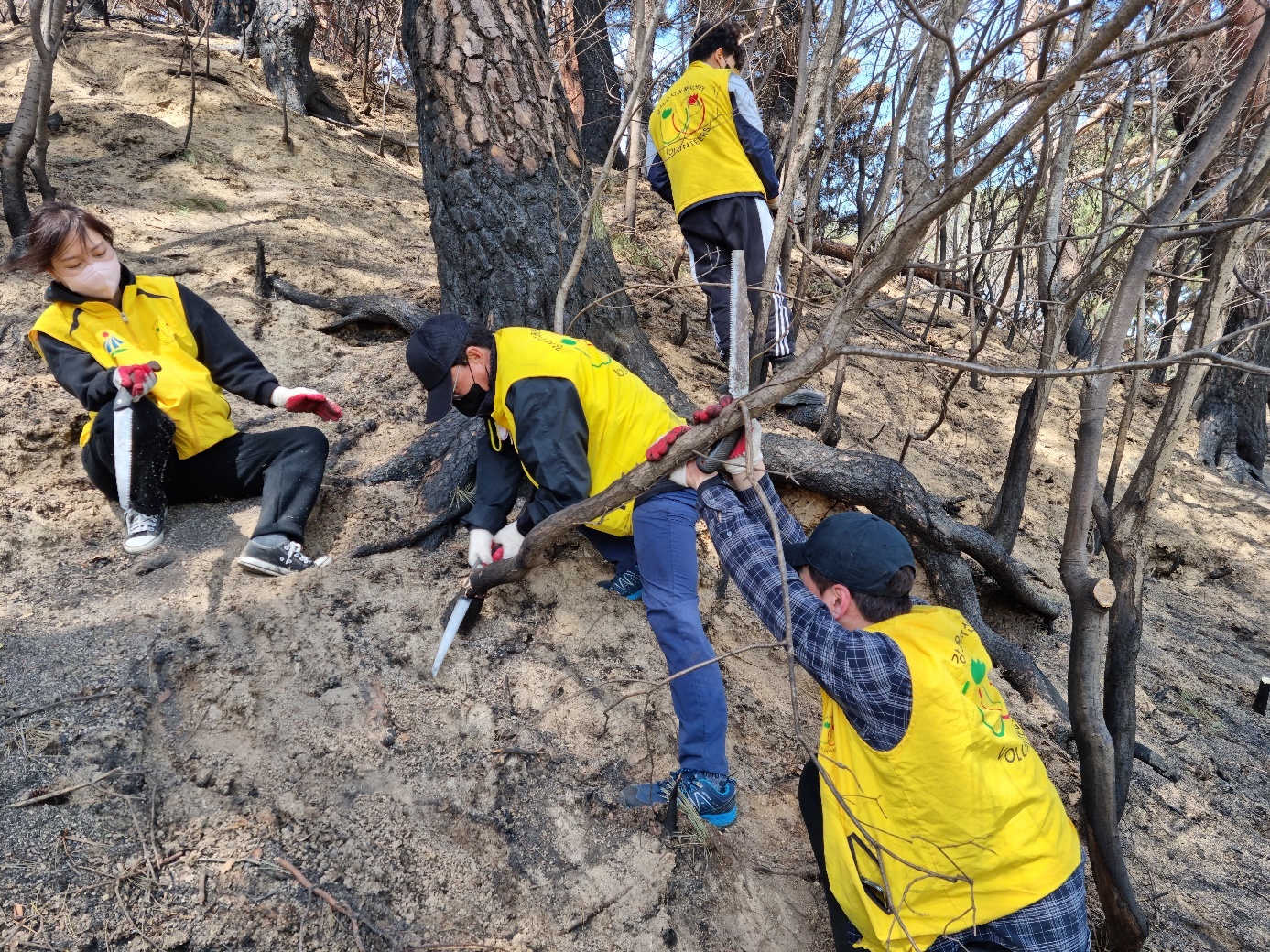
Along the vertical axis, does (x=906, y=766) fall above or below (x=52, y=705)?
above

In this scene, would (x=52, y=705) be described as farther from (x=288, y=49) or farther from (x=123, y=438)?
(x=288, y=49)

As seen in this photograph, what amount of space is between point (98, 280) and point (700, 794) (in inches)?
110

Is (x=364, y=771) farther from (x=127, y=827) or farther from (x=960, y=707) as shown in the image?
(x=960, y=707)

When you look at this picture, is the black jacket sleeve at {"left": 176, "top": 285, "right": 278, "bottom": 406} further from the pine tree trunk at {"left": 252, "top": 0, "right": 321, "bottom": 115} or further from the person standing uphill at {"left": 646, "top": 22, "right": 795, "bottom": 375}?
the pine tree trunk at {"left": 252, "top": 0, "right": 321, "bottom": 115}

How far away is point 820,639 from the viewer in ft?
6.33

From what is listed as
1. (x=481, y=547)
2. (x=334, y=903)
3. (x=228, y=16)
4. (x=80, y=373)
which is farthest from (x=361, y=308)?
(x=228, y=16)

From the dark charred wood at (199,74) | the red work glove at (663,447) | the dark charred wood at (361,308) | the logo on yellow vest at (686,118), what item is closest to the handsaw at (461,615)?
the red work glove at (663,447)

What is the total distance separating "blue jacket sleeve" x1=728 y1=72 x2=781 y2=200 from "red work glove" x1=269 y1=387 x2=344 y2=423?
2233 mm

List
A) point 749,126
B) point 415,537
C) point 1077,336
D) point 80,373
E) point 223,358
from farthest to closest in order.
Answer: point 1077,336, point 749,126, point 223,358, point 415,537, point 80,373

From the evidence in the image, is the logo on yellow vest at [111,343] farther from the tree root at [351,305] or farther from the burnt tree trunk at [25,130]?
the burnt tree trunk at [25,130]

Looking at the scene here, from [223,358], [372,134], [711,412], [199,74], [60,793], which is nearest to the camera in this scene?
[60,793]

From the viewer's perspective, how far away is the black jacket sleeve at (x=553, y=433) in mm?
2469

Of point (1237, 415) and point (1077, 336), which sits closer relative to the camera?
point (1237, 415)

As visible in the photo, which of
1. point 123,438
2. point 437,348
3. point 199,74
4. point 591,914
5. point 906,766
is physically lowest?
point 591,914
